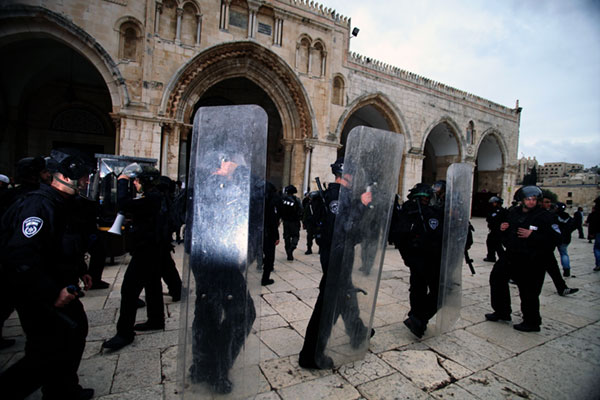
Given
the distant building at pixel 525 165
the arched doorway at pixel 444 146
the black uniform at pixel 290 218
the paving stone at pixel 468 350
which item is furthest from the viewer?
the distant building at pixel 525 165

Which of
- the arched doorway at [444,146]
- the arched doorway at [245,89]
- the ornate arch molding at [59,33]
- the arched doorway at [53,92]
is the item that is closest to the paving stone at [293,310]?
the arched doorway at [245,89]

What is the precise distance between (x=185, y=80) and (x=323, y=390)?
1022cm

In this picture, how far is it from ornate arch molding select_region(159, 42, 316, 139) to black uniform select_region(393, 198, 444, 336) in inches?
350

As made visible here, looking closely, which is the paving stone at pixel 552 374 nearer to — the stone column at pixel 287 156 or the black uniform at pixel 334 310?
the black uniform at pixel 334 310

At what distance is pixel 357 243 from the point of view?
2.34 m

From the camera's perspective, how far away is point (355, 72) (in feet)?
42.5

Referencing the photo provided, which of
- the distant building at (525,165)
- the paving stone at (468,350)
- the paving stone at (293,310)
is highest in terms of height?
the distant building at (525,165)

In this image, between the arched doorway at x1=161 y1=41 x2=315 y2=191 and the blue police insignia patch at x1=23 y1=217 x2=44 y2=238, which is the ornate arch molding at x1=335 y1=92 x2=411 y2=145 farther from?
the blue police insignia patch at x1=23 y1=217 x2=44 y2=238

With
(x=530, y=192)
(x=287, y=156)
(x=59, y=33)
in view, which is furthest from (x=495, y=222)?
(x=59, y=33)

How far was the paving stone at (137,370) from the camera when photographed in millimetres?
2119

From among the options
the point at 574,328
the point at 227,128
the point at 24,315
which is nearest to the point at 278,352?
the point at 24,315

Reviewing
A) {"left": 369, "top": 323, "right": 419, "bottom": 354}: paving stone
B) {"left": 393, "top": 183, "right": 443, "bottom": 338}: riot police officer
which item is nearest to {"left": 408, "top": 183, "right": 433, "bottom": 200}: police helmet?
{"left": 393, "top": 183, "right": 443, "bottom": 338}: riot police officer

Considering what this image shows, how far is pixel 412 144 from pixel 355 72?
470 centimetres

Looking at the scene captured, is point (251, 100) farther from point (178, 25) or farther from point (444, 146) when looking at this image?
point (444, 146)
